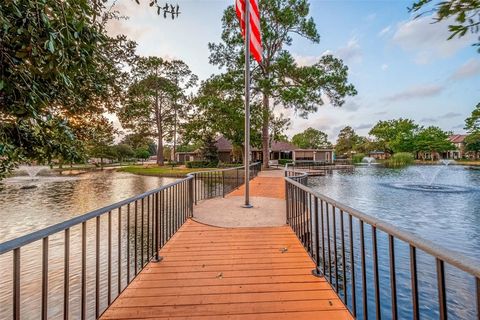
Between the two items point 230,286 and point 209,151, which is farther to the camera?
point 209,151

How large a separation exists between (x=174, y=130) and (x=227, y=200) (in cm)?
2864

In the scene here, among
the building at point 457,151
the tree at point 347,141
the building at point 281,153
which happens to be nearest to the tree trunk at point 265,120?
the building at point 281,153

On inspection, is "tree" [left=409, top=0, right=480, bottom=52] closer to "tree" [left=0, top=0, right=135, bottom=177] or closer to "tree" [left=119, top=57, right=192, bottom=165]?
"tree" [left=0, top=0, right=135, bottom=177]

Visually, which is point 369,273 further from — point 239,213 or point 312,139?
point 312,139

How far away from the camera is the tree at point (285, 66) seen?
16.0m

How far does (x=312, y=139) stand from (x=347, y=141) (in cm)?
927

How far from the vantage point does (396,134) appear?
48.5 meters

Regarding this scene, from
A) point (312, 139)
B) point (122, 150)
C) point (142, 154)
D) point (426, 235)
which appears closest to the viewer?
point (426, 235)

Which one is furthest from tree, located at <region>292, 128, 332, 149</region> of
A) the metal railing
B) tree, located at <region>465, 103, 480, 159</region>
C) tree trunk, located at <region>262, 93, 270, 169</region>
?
the metal railing

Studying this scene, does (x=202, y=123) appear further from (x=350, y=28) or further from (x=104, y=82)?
(x=104, y=82)

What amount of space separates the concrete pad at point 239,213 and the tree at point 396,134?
164 ft

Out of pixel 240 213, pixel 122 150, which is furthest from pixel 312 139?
pixel 240 213

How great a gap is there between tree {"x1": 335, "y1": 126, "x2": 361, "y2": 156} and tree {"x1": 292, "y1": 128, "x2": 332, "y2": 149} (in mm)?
4752

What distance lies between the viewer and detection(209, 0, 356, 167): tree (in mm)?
15969
